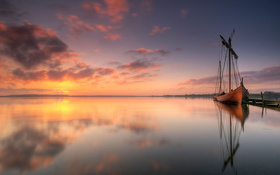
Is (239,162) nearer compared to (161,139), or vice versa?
(239,162)

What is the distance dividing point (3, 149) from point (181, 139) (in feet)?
35.8

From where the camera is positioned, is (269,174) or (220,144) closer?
(269,174)

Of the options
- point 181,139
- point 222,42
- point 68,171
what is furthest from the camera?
point 222,42

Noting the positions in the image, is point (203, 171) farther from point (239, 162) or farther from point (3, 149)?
point (3, 149)

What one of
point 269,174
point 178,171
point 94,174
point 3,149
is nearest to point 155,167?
point 178,171

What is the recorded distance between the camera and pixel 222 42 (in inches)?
1750

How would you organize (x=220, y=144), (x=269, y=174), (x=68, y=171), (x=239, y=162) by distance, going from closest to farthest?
(x=269, y=174), (x=68, y=171), (x=239, y=162), (x=220, y=144)

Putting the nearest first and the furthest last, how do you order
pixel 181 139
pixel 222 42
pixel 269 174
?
pixel 269 174, pixel 181 139, pixel 222 42

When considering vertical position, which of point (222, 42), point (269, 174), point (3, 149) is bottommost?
point (3, 149)

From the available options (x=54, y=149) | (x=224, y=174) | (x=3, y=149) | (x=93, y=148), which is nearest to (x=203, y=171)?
(x=224, y=174)

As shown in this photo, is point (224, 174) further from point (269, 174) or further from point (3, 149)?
point (3, 149)

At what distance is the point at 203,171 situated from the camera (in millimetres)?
5613

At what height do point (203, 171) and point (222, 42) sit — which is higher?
point (222, 42)

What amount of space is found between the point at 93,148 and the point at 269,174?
319 inches
